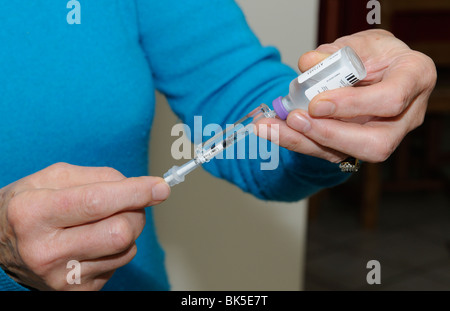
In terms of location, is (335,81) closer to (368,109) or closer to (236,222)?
(368,109)

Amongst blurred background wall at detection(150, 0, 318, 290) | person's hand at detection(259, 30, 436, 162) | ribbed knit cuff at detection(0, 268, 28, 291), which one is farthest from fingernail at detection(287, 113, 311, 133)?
blurred background wall at detection(150, 0, 318, 290)

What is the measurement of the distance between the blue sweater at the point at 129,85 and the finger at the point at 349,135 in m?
0.10

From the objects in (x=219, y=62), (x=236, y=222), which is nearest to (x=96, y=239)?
(x=219, y=62)

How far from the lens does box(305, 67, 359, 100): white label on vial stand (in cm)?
48

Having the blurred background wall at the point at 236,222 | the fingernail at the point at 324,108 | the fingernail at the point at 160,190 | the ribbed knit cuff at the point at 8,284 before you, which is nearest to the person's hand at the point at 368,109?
the fingernail at the point at 324,108

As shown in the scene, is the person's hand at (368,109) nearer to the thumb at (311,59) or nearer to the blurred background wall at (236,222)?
the thumb at (311,59)

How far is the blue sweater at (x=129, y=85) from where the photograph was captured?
23.5 inches

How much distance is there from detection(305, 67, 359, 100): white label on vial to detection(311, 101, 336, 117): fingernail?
3 cm

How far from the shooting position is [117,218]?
48cm

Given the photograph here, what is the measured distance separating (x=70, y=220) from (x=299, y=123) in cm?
22

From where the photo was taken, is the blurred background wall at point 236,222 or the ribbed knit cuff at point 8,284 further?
the blurred background wall at point 236,222

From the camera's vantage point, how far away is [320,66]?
1.59 ft

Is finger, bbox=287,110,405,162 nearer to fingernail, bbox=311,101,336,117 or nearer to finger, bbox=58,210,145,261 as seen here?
fingernail, bbox=311,101,336,117
